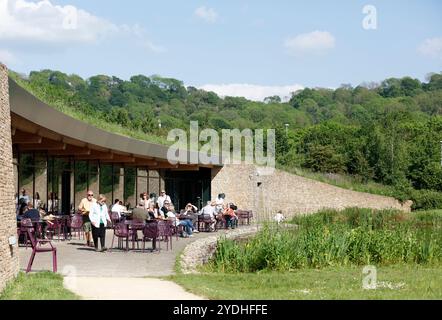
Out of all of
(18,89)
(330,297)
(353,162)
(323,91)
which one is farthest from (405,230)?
(323,91)

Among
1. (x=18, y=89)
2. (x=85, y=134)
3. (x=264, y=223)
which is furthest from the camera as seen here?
(x=85, y=134)

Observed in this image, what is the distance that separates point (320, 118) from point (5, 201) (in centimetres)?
7591

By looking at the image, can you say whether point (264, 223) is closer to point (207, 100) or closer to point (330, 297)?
point (330, 297)

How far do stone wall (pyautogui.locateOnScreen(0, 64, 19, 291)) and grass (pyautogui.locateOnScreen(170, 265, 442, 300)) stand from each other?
8.37 feet

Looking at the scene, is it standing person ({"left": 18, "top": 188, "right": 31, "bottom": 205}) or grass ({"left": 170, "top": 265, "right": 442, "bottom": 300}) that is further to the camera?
standing person ({"left": 18, "top": 188, "right": 31, "bottom": 205})

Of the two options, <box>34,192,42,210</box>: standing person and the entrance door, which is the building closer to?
the entrance door

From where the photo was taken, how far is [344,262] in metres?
14.2

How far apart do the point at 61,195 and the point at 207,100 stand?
238ft

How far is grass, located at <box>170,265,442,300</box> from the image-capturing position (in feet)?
32.0

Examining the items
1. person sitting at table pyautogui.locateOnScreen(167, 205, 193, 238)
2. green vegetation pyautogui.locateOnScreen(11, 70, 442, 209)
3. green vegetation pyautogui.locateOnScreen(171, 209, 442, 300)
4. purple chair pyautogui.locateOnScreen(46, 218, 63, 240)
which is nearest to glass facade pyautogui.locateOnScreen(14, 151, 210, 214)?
purple chair pyautogui.locateOnScreen(46, 218, 63, 240)

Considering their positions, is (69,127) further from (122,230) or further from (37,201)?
(122,230)

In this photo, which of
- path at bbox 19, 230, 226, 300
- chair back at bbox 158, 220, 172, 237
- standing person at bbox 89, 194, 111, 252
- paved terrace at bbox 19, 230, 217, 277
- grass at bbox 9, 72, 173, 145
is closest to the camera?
path at bbox 19, 230, 226, 300
